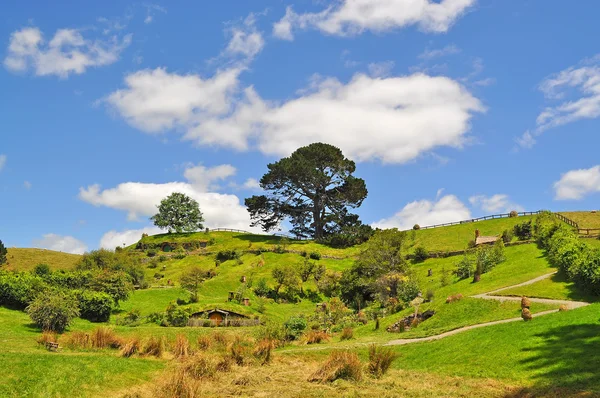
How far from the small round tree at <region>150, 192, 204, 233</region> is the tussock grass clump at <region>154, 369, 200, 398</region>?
108 meters

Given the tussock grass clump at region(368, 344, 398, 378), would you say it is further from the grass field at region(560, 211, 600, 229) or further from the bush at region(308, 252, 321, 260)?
the grass field at region(560, 211, 600, 229)

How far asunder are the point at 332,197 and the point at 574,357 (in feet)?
303

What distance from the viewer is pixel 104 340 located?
28109 mm

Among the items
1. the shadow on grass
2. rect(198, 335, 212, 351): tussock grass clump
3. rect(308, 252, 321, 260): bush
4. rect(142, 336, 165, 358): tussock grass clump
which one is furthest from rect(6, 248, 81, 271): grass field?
the shadow on grass

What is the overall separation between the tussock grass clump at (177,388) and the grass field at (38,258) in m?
82.7

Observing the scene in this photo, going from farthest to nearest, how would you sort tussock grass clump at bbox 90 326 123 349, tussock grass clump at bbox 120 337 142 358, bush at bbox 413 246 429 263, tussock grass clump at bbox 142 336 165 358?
bush at bbox 413 246 429 263 < tussock grass clump at bbox 90 326 123 349 < tussock grass clump at bbox 142 336 165 358 < tussock grass clump at bbox 120 337 142 358

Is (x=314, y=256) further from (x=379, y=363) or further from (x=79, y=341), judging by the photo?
(x=379, y=363)

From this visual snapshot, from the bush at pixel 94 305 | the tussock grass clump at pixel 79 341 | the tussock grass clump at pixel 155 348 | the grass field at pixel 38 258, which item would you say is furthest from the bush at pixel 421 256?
the grass field at pixel 38 258

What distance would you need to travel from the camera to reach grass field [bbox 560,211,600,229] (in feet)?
270

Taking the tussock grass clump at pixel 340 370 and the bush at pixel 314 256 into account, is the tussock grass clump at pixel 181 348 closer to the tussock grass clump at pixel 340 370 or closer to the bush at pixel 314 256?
the tussock grass clump at pixel 340 370

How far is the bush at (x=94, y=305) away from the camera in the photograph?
44.6 meters

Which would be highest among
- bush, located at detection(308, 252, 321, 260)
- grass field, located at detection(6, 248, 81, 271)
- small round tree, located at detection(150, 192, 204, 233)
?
small round tree, located at detection(150, 192, 204, 233)

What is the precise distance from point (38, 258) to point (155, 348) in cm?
8809

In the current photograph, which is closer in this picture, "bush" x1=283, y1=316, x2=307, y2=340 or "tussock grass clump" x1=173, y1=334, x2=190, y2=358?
"tussock grass clump" x1=173, y1=334, x2=190, y2=358
